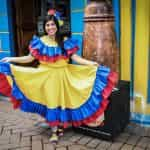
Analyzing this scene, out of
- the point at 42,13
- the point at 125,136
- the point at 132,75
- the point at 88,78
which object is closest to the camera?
the point at 88,78

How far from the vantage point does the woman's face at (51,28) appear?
13.2 feet

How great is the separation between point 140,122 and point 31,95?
156cm

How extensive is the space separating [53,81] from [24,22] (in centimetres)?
249

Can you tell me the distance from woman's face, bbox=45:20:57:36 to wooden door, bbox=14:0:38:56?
6.87ft

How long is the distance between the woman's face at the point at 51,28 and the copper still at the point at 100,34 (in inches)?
15.1

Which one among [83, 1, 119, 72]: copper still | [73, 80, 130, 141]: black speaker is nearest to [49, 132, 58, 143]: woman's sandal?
[73, 80, 130, 141]: black speaker

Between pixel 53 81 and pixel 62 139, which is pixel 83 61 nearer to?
pixel 53 81

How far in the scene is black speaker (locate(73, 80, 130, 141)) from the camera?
158 inches

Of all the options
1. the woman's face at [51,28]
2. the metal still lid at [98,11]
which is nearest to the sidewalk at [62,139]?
A: the woman's face at [51,28]

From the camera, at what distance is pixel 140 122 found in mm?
4598

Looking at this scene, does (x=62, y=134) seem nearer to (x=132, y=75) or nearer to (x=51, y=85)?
(x=51, y=85)

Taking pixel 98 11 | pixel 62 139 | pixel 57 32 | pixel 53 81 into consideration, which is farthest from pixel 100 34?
pixel 62 139

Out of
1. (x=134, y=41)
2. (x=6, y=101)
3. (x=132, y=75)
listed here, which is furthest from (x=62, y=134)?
(x=6, y=101)

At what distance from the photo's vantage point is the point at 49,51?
4.00 metres
